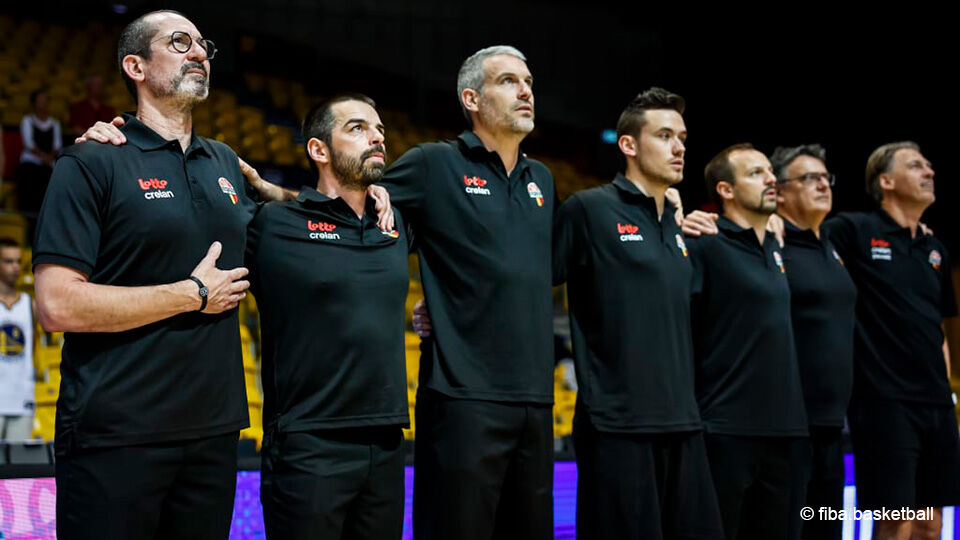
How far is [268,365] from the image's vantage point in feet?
11.7

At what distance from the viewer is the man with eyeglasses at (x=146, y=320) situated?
2900 mm

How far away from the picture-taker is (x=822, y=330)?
193 inches

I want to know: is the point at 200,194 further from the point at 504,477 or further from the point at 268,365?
the point at 504,477

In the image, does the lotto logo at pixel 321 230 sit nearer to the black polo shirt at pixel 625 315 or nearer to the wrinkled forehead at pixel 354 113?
the wrinkled forehead at pixel 354 113

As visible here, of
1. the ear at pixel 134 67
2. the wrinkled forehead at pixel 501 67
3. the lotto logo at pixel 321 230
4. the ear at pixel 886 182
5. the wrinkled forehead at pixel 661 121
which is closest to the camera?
the ear at pixel 134 67

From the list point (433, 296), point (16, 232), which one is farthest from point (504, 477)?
point (16, 232)

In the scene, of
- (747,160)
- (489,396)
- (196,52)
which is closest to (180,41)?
(196,52)

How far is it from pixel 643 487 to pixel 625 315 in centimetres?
66

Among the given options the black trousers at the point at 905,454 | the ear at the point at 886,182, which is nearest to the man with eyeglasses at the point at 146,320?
the black trousers at the point at 905,454

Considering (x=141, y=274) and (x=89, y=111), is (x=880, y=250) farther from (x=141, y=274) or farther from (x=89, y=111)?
(x=89, y=111)

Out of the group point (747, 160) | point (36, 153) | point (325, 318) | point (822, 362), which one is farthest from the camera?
point (36, 153)

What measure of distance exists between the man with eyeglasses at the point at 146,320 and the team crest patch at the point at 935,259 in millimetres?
3976

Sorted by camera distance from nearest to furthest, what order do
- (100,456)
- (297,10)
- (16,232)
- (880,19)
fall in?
(100,456) < (16,232) < (880,19) < (297,10)

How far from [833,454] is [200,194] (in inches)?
128
